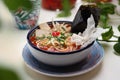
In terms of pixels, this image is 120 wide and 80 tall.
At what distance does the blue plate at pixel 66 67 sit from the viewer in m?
0.52

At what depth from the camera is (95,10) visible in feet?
2.02

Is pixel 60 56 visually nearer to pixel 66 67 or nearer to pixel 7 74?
pixel 66 67

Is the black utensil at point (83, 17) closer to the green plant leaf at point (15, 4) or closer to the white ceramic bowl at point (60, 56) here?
the white ceramic bowl at point (60, 56)

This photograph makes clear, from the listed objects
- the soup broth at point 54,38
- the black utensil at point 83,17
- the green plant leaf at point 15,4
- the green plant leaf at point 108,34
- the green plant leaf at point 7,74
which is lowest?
the green plant leaf at point 108,34

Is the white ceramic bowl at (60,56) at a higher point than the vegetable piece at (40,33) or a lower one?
lower

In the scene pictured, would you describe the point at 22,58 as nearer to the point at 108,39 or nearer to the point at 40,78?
the point at 40,78

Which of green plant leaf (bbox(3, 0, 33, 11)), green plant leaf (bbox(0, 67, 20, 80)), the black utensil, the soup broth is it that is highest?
green plant leaf (bbox(3, 0, 33, 11))

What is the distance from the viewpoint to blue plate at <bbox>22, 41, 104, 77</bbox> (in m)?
0.52

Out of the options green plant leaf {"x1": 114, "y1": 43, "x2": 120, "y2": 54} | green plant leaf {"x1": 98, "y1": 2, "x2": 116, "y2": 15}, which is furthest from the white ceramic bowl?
green plant leaf {"x1": 98, "y1": 2, "x2": 116, "y2": 15}

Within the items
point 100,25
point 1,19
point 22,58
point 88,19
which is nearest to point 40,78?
point 22,58

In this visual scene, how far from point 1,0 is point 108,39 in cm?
59

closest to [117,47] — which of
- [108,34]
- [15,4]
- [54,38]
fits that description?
[108,34]

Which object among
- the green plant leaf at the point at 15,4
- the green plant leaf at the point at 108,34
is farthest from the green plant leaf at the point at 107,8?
the green plant leaf at the point at 15,4

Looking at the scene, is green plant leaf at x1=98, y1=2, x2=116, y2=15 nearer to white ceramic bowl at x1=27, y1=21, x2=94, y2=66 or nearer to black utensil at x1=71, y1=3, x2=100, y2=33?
black utensil at x1=71, y1=3, x2=100, y2=33
